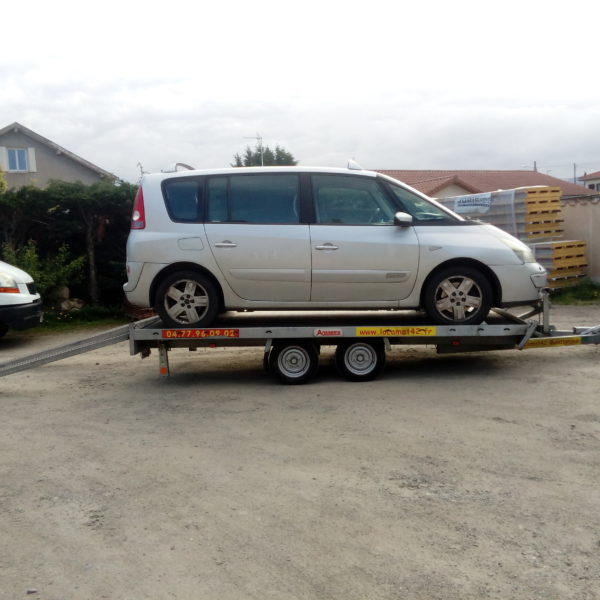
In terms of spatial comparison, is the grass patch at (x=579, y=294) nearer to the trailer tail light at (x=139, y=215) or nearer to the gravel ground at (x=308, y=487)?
the gravel ground at (x=308, y=487)

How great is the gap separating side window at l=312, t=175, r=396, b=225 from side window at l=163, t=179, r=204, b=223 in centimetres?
123

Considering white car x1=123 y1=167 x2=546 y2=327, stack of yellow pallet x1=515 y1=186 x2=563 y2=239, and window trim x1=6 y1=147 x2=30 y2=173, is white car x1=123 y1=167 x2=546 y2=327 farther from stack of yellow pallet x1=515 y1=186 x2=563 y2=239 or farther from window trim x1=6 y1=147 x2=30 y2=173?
window trim x1=6 y1=147 x2=30 y2=173

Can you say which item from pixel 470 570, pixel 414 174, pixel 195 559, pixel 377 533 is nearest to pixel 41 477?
pixel 195 559

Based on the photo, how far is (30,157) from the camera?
34.7 m

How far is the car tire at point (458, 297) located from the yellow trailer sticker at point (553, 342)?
0.62 m

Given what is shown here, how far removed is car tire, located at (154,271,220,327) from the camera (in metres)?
7.52

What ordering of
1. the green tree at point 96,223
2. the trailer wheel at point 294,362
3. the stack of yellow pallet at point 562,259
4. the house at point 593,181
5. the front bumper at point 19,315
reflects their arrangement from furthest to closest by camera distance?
the house at point 593,181
the stack of yellow pallet at point 562,259
the green tree at point 96,223
the front bumper at point 19,315
the trailer wheel at point 294,362

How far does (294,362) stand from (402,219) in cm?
190

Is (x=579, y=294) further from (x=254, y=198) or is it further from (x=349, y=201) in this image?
(x=254, y=198)

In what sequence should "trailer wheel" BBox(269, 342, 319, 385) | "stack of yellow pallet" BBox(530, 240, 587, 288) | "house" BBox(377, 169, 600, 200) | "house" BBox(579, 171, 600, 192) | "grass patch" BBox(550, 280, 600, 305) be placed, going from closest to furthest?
"trailer wheel" BBox(269, 342, 319, 385), "grass patch" BBox(550, 280, 600, 305), "stack of yellow pallet" BBox(530, 240, 587, 288), "house" BBox(377, 169, 600, 200), "house" BBox(579, 171, 600, 192)

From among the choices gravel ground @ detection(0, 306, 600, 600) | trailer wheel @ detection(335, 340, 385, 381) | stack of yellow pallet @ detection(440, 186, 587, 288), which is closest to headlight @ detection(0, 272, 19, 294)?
gravel ground @ detection(0, 306, 600, 600)

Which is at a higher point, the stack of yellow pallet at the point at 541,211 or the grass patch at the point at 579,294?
the stack of yellow pallet at the point at 541,211

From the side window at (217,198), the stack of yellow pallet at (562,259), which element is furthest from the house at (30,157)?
the side window at (217,198)

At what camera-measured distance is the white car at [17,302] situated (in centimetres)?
1081
